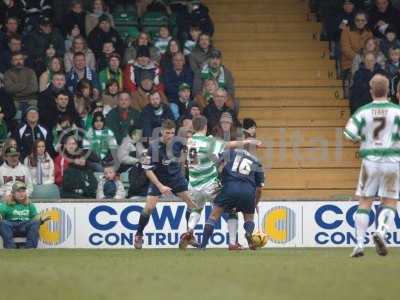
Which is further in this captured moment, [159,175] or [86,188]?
[86,188]

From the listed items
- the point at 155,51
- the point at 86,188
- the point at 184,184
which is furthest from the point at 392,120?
the point at 155,51

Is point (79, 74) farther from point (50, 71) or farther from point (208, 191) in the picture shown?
point (208, 191)

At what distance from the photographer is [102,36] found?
25141 millimetres

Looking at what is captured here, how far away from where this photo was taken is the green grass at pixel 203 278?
41.5ft

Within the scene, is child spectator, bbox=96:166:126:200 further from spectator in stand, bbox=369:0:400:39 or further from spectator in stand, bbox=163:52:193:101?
spectator in stand, bbox=369:0:400:39

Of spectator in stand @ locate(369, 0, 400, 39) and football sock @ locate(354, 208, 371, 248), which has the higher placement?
spectator in stand @ locate(369, 0, 400, 39)

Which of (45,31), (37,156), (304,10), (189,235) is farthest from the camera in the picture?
(304,10)

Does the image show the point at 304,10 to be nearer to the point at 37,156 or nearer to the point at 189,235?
the point at 37,156

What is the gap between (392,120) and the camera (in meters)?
15.8

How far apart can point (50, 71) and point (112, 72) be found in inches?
48.8

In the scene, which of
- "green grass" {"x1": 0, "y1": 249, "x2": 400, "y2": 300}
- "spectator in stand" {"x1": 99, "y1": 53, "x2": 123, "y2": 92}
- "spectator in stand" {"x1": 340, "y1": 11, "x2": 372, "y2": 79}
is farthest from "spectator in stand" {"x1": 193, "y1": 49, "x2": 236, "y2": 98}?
"green grass" {"x1": 0, "y1": 249, "x2": 400, "y2": 300}

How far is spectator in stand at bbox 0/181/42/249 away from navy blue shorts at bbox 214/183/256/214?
153 inches

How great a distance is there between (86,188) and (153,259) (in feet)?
21.7

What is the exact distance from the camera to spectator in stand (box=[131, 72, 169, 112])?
2444cm
